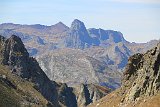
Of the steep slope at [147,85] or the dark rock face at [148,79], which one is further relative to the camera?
the dark rock face at [148,79]

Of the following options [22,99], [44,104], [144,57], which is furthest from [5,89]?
[144,57]

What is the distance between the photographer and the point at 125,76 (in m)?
164

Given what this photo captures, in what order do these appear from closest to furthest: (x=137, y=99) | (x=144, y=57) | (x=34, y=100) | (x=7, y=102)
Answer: (x=137, y=99), (x=144, y=57), (x=7, y=102), (x=34, y=100)

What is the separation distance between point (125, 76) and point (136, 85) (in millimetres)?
30274

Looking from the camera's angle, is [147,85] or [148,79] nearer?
[147,85]

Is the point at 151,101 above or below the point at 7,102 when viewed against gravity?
above

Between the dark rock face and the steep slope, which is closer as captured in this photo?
the steep slope

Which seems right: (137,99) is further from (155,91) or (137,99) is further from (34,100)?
(34,100)

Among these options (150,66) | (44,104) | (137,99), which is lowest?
(44,104)

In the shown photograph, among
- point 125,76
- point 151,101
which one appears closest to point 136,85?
point 151,101

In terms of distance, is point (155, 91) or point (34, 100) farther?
point (34, 100)

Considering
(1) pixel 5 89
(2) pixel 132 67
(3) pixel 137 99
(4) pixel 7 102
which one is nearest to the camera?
(3) pixel 137 99

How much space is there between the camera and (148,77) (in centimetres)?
12862

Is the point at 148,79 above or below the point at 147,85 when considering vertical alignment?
above
